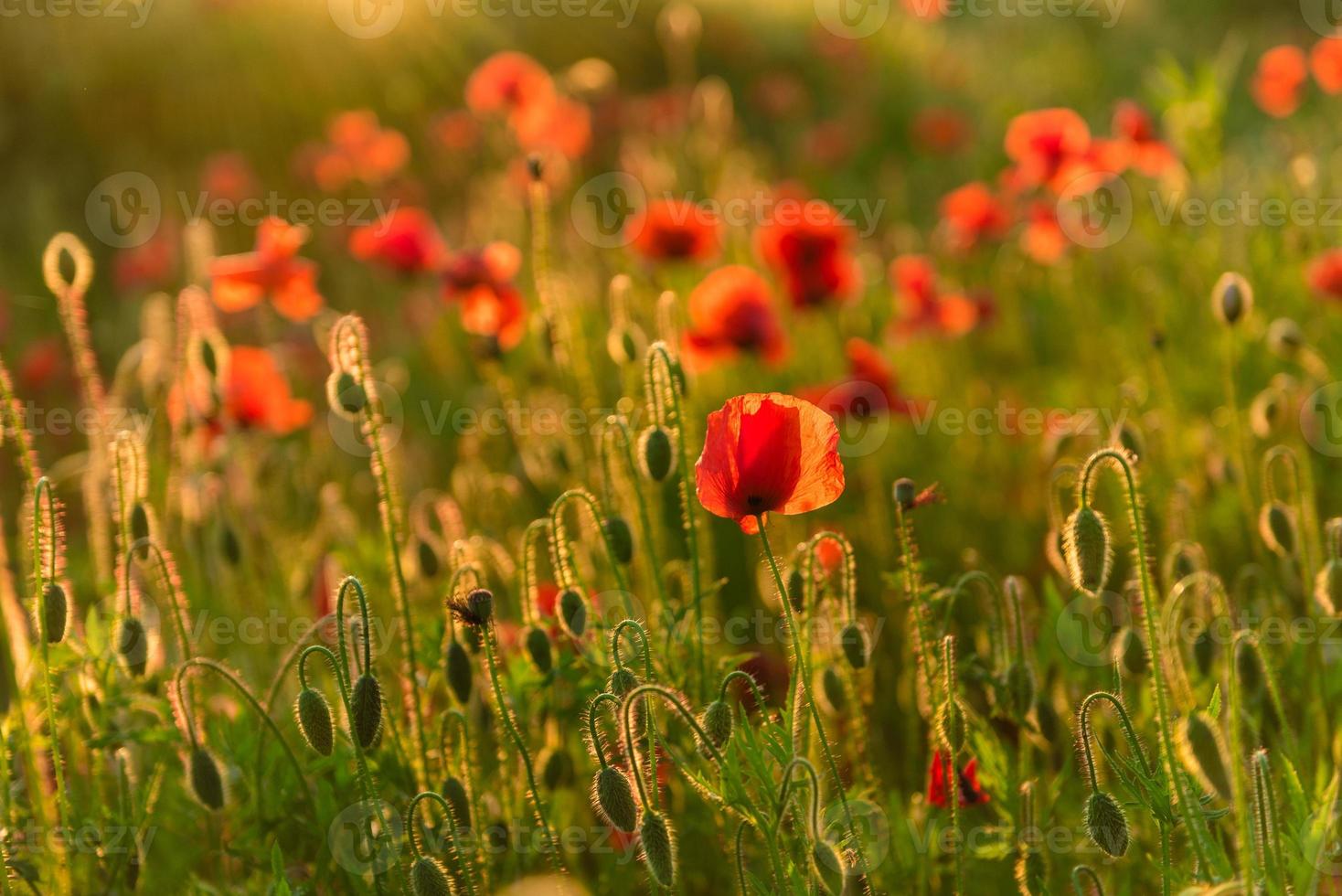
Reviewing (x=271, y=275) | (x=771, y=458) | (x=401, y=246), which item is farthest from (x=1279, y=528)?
(x=401, y=246)

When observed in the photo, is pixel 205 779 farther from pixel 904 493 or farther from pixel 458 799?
pixel 904 493

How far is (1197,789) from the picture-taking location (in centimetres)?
174

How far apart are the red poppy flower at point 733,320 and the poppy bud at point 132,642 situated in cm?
170

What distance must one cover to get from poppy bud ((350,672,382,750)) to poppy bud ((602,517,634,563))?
0.46 metres

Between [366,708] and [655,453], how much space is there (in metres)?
0.54

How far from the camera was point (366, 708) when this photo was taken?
63.0 inches

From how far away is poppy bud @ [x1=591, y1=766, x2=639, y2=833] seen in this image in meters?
1.52

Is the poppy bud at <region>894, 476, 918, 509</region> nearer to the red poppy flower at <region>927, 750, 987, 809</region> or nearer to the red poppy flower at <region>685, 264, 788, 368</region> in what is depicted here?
the red poppy flower at <region>927, 750, 987, 809</region>

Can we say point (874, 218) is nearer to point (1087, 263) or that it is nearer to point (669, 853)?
point (1087, 263)

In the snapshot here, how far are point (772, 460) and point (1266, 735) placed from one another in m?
1.27

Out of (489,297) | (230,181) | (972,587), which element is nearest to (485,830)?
(972,587)

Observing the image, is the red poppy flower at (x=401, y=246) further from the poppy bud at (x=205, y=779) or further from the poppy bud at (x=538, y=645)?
the poppy bud at (x=205, y=779)

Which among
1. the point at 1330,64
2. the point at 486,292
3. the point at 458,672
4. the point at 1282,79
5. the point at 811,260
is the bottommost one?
the point at 458,672

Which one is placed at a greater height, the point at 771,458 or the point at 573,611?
the point at 771,458
